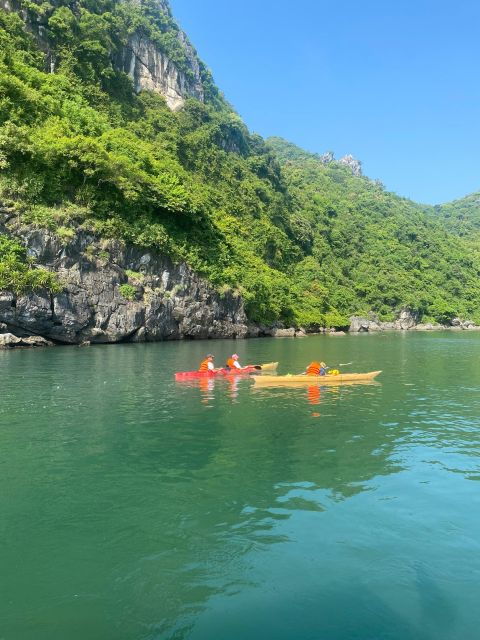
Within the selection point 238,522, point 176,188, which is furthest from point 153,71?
point 238,522

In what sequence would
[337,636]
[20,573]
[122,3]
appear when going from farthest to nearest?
[122,3] < [20,573] < [337,636]

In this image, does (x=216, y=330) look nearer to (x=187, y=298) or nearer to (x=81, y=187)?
(x=187, y=298)

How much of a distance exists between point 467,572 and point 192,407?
39.8 ft

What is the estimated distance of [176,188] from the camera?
2157 inches

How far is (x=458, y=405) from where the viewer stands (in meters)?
19.0

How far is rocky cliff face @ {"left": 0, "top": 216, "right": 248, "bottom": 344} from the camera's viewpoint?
129ft

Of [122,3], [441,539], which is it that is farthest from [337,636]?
[122,3]

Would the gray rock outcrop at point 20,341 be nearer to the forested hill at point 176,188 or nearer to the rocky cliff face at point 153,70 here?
the forested hill at point 176,188

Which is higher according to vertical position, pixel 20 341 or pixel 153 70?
pixel 153 70

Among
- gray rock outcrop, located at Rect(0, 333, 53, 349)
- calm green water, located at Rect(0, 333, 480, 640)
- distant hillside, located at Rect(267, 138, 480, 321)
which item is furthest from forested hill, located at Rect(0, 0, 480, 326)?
calm green water, located at Rect(0, 333, 480, 640)

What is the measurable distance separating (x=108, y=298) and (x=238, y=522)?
124ft

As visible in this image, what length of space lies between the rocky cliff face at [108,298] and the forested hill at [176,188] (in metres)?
1.35

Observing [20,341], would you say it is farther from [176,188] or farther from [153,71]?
[153,71]

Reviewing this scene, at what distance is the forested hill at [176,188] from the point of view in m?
44.6
